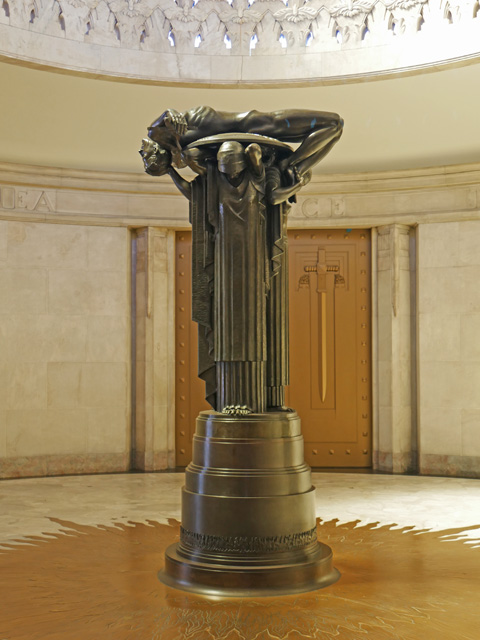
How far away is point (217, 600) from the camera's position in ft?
13.6

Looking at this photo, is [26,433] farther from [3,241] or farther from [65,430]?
[3,241]

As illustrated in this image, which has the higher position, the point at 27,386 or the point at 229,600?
the point at 27,386

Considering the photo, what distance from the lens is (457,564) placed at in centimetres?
493

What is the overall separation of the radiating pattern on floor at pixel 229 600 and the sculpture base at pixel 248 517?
15cm

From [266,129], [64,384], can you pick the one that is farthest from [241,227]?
[64,384]

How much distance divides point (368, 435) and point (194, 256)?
5965 mm

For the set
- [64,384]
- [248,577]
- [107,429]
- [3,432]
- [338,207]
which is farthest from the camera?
[338,207]

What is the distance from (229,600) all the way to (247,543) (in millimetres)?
375

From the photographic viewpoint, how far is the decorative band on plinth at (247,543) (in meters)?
4.41

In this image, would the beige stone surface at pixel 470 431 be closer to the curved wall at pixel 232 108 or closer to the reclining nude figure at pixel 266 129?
the curved wall at pixel 232 108

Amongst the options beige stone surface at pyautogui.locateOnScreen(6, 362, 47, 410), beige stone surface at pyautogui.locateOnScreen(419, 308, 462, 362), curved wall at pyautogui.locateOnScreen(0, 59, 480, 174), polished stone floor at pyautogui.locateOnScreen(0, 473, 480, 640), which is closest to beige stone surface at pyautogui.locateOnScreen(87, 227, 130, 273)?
curved wall at pyautogui.locateOnScreen(0, 59, 480, 174)

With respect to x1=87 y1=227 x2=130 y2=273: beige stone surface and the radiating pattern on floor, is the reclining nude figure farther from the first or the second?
x1=87 y1=227 x2=130 y2=273: beige stone surface

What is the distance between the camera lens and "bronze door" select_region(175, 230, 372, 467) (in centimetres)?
1038

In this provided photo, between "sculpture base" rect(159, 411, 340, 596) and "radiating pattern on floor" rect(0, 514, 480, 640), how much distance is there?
0.15 meters
